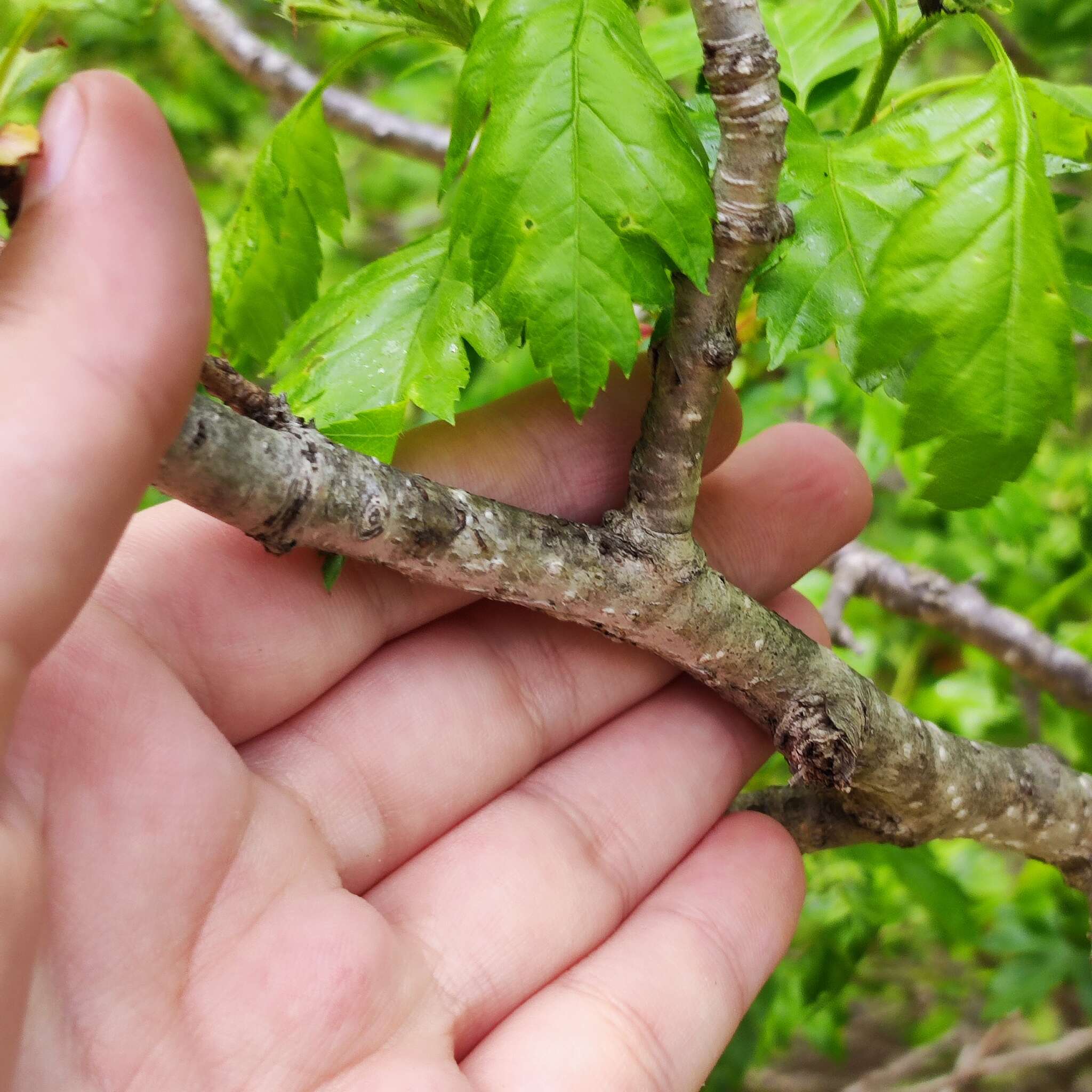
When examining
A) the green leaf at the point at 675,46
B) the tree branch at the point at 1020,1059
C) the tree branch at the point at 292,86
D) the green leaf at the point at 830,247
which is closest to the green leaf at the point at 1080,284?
the green leaf at the point at 830,247

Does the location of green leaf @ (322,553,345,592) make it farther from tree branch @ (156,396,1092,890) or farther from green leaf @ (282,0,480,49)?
green leaf @ (282,0,480,49)

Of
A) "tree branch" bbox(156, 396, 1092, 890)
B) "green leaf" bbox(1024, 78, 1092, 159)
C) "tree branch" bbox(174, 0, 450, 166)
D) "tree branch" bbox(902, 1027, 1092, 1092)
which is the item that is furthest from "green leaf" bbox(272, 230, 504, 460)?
"tree branch" bbox(902, 1027, 1092, 1092)

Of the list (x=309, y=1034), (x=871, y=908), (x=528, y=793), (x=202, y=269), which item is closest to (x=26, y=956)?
(x=309, y=1034)

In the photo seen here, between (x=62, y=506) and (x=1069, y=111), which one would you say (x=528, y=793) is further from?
(x=1069, y=111)

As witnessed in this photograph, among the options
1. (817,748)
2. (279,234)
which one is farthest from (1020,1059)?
(279,234)

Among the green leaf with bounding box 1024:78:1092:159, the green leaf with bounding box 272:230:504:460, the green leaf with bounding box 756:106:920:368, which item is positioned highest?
the green leaf with bounding box 1024:78:1092:159
